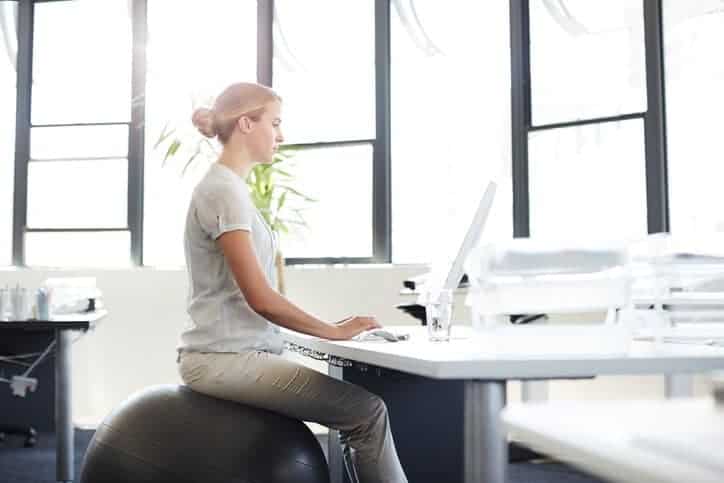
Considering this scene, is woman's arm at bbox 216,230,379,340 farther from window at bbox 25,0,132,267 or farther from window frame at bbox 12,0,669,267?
window at bbox 25,0,132,267

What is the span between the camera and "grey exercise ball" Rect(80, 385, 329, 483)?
2.06 meters

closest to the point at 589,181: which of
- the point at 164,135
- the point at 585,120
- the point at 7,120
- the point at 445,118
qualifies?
the point at 585,120

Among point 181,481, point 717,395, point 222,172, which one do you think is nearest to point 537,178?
point 222,172

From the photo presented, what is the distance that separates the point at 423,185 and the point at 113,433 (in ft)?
10.3

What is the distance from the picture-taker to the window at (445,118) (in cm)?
497

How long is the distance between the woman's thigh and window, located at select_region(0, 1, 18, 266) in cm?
383

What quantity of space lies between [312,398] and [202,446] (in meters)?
0.29

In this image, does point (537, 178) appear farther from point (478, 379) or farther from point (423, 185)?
point (478, 379)

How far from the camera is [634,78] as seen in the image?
4.37m

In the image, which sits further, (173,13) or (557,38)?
(173,13)

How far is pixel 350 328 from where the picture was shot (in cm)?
201

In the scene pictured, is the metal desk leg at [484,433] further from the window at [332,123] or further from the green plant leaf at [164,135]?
the green plant leaf at [164,135]

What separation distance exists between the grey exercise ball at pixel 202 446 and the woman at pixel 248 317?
0.16ft

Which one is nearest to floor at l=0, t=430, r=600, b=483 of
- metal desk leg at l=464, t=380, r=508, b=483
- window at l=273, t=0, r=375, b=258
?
window at l=273, t=0, r=375, b=258
